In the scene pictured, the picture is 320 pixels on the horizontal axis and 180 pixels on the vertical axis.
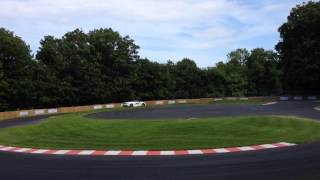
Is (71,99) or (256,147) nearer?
(256,147)

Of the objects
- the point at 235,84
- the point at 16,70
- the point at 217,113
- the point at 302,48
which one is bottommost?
the point at 217,113

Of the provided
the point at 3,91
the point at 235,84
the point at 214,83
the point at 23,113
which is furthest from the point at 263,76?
the point at 23,113

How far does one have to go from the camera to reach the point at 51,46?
88688 millimetres

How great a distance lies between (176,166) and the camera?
1678 cm

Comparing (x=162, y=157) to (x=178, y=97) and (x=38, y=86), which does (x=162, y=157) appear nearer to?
(x=38, y=86)

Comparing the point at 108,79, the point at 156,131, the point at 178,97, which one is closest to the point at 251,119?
the point at 156,131

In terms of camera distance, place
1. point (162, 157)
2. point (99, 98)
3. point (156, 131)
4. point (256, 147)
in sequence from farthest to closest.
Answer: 1. point (99, 98)
2. point (156, 131)
3. point (256, 147)
4. point (162, 157)

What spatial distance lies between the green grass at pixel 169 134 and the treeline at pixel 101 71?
45.8 meters

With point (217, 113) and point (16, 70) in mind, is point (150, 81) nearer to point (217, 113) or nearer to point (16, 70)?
A: point (16, 70)

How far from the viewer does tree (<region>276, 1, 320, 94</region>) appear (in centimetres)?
9219

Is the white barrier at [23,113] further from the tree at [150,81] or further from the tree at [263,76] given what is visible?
the tree at [263,76]

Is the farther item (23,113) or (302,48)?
(302,48)

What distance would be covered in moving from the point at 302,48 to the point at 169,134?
69.9 meters

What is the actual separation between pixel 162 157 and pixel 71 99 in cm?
7133
